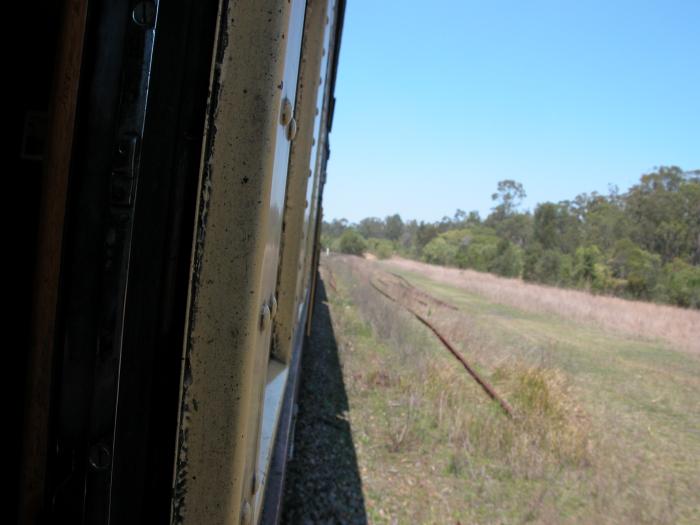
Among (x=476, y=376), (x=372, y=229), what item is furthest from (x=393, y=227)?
(x=476, y=376)

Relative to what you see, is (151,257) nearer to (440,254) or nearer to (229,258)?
(229,258)

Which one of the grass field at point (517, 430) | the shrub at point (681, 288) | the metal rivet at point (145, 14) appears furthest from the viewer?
the shrub at point (681, 288)

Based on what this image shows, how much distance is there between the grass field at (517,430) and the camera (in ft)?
14.1

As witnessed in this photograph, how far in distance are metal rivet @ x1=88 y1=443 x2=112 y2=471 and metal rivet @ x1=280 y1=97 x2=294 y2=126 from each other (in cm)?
56

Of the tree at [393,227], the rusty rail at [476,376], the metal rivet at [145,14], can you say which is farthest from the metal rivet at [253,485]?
the tree at [393,227]

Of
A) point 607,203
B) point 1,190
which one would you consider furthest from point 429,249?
point 1,190

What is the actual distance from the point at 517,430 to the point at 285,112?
5730mm

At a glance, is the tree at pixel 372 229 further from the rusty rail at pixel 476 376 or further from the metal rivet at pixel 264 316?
the metal rivet at pixel 264 316

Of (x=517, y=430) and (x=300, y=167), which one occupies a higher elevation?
(x=300, y=167)

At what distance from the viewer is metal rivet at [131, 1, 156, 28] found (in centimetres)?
68

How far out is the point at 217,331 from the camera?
0.69 meters

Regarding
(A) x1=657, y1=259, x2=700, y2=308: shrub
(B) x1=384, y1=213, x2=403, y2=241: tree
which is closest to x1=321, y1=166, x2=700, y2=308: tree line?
(A) x1=657, y1=259, x2=700, y2=308: shrub

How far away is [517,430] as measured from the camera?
5691 mm

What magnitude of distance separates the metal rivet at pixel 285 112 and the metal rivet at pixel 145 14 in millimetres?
217
